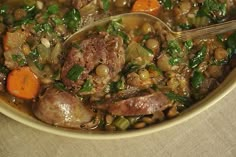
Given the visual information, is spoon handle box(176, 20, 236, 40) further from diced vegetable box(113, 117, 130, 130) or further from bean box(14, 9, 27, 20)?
bean box(14, 9, 27, 20)

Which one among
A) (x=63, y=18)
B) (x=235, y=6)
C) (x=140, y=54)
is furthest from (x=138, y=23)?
(x=235, y=6)

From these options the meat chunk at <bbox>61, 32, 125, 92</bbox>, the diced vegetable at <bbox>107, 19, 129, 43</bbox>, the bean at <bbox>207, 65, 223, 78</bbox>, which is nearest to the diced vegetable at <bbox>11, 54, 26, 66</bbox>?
the meat chunk at <bbox>61, 32, 125, 92</bbox>

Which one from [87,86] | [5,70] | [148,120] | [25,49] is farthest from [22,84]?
[148,120]

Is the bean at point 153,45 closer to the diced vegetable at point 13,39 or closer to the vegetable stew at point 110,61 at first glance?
the vegetable stew at point 110,61

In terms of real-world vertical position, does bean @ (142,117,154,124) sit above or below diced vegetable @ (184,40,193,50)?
below

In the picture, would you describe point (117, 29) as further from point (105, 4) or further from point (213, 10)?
point (213, 10)

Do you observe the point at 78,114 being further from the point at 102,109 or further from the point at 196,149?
the point at 196,149
